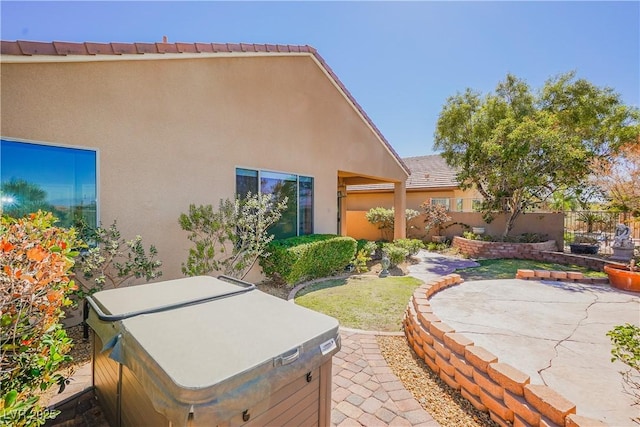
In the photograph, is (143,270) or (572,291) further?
(572,291)

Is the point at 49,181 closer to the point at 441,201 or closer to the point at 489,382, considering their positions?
the point at 489,382

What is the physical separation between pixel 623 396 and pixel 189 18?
10791mm

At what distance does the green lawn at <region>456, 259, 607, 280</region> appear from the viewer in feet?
31.1

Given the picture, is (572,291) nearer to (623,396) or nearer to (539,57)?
(623,396)

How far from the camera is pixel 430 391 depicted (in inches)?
140

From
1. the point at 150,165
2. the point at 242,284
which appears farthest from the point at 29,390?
the point at 150,165

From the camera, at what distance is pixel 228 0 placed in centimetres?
738

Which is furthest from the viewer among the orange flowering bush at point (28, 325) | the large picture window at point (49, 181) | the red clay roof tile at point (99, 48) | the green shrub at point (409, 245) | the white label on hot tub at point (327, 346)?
the green shrub at point (409, 245)

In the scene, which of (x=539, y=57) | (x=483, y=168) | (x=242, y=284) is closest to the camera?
(x=242, y=284)

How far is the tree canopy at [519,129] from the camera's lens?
12031 mm

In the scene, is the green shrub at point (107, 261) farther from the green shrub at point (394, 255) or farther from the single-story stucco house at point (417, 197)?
the single-story stucco house at point (417, 197)

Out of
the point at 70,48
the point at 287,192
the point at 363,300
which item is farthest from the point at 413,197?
the point at 70,48

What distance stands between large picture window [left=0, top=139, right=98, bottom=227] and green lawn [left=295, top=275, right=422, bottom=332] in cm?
493

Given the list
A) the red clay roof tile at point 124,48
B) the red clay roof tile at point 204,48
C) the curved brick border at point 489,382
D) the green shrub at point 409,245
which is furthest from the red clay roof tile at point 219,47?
the green shrub at point 409,245
